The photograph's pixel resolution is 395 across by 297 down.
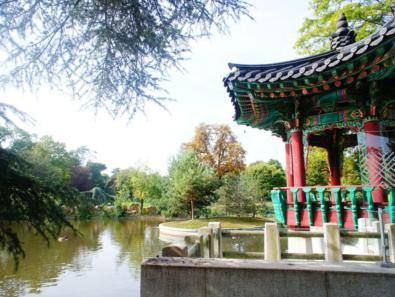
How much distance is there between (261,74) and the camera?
5.06m

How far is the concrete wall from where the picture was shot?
2387 mm

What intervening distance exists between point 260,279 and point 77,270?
9.77 meters

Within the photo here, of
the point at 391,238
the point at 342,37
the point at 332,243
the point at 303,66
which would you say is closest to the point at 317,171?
the point at 342,37

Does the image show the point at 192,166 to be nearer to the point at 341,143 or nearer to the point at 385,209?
the point at 341,143

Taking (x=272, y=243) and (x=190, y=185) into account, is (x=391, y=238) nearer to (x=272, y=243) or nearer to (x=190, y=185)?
(x=272, y=243)

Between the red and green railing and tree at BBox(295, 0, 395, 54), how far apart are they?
8628 mm

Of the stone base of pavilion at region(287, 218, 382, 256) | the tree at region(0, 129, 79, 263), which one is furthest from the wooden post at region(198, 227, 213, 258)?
the tree at region(0, 129, 79, 263)

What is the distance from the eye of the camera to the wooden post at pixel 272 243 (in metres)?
3.94

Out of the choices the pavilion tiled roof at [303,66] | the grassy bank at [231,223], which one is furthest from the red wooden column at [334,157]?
the grassy bank at [231,223]

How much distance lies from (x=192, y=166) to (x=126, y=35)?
20.7 metres

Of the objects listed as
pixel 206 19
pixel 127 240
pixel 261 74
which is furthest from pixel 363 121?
pixel 127 240

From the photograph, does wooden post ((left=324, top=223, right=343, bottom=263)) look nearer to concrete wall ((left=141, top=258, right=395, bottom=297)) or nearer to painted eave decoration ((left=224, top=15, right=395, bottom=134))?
concrete wall ((left=141, top=258, right=395, bottom=297))

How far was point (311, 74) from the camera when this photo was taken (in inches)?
179

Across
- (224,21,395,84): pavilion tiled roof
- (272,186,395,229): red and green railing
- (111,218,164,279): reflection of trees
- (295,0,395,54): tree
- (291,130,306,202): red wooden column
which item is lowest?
(111,218,164,279): reflection of trees
